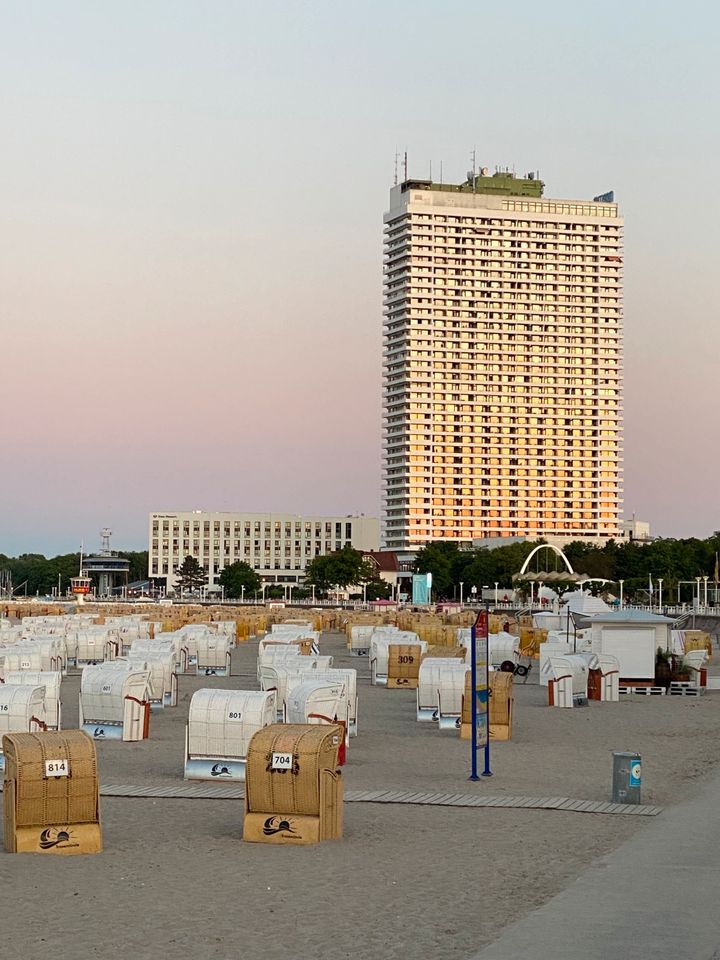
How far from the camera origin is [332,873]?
1432 cm

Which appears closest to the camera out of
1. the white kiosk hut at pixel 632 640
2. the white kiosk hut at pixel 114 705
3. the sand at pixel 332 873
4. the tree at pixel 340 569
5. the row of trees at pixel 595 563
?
the sand at pixel 332 873

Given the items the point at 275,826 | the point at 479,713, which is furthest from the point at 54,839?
the point at 479,713

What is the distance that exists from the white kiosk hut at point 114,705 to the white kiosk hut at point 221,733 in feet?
19.7

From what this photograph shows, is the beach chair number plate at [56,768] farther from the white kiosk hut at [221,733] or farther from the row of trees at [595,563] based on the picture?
the row of trees at [595,563]

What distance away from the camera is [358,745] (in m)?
27.2

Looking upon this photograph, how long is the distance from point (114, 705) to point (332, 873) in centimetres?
1435

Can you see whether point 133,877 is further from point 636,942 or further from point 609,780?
point 609,780

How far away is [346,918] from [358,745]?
14969 millimetres

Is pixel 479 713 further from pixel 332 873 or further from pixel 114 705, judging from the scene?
pixel 114 705

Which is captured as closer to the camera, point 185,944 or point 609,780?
point 185,944

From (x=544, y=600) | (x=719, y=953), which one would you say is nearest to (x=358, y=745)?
(x=719, y=953)

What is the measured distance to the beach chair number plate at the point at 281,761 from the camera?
50.8 feet

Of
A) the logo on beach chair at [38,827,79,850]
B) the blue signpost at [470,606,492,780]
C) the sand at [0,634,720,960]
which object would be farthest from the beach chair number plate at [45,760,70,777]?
the blue signpost at [470,606,492,780]

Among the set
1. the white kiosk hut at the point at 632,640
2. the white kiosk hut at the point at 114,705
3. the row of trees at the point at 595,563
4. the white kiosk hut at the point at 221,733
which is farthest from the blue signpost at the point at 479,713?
the row of trees at the point at 595,563
